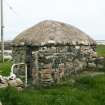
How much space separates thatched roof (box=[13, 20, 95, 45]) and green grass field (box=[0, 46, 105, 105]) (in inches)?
55.9

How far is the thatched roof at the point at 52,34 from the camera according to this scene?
13.0m

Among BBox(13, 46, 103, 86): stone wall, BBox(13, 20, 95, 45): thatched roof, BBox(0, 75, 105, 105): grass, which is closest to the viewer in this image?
BBox(0, 75, 105, 105): grass

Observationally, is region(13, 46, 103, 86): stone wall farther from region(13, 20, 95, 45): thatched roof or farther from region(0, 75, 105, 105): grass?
region(0, 75, 105, 105): grass

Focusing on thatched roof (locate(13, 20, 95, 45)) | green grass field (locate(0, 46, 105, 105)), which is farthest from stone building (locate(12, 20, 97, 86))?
Answer: green grass field (locate(0, 46, 105, 105))

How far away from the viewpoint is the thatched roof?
13.0 meters

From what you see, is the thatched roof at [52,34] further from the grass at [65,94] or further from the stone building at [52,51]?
the grass at [65,94]

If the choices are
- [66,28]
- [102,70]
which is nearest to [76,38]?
[66,28]

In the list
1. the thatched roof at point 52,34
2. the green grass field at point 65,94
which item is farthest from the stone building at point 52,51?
the green grass field at point 65,94

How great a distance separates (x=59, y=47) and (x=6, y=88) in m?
2.70

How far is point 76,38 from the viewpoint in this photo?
44.9 ft

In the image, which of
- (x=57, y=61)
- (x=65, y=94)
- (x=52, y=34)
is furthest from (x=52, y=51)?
(x=65, y=94)

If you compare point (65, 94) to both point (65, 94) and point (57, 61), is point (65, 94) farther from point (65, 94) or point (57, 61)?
point (57, 61)

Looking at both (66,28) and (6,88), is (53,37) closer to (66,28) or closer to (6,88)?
(66,28)

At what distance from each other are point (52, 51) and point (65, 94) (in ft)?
6.62
